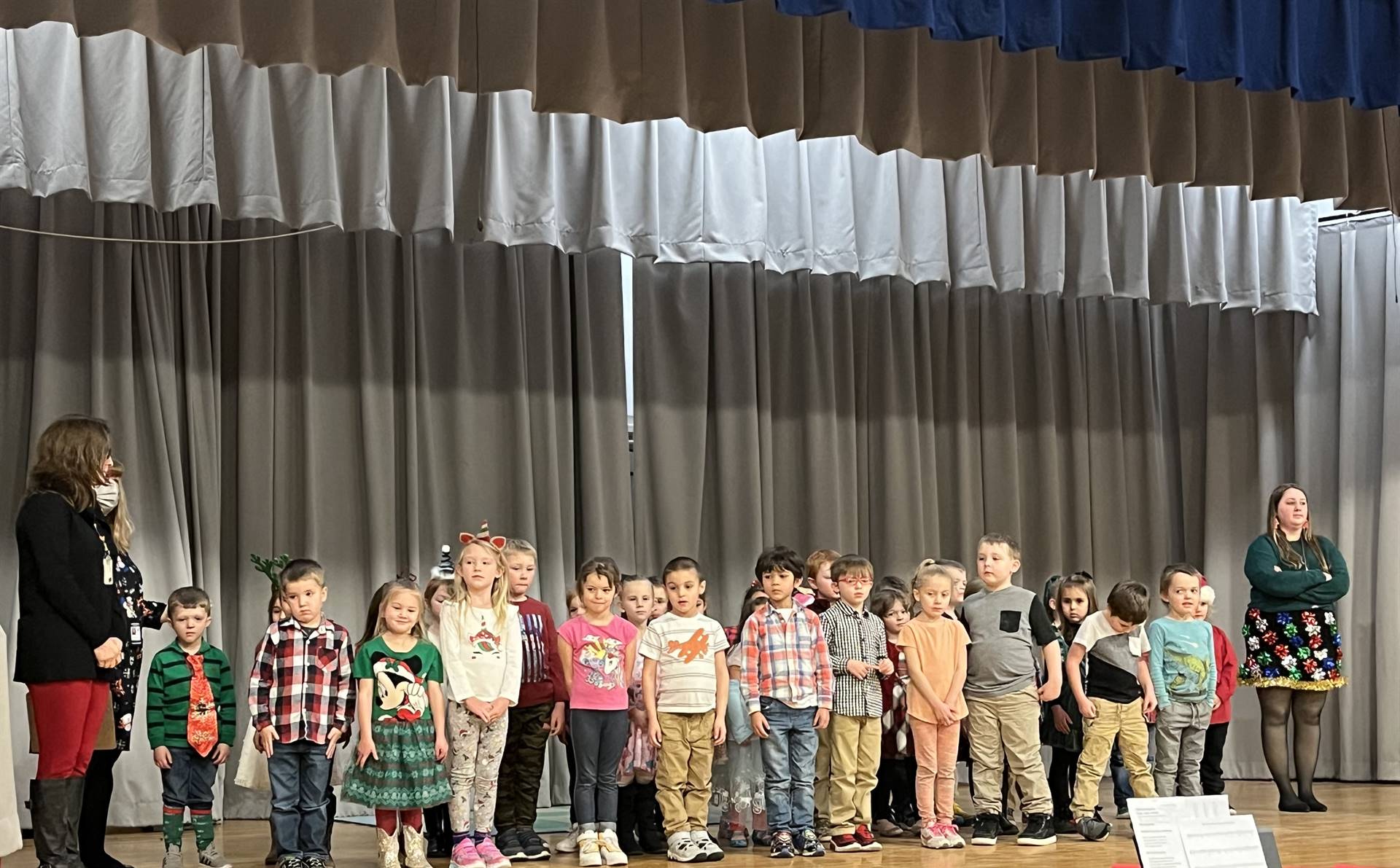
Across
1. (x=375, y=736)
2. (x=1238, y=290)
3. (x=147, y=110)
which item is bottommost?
(x=375, y=736)

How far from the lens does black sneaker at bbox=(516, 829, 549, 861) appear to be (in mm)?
6176

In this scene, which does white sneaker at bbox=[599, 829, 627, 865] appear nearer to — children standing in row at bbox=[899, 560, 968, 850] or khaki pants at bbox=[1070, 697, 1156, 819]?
children standing in row at bbox=[899, 560, 968, 850]

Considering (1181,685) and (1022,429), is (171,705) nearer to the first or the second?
(1181,685)

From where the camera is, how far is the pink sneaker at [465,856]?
578 centimetres

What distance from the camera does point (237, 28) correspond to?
5.81 metres

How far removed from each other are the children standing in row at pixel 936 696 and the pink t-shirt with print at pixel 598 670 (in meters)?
1.35

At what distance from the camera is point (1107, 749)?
6.96 m

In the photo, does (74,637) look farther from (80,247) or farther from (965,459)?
(965,459)

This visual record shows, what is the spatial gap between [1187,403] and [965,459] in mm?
2031

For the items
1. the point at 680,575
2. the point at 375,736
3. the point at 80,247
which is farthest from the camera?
the point at 80,247

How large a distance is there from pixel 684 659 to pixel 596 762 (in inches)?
21.4

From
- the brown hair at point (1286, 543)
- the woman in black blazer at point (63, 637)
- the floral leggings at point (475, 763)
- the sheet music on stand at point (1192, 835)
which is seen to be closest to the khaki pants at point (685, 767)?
the floral leggings at point (475, 763)

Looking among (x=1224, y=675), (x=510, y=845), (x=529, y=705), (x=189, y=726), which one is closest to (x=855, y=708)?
(x=529, y=705)

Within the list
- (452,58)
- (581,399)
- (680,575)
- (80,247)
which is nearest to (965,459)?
(581,399)
